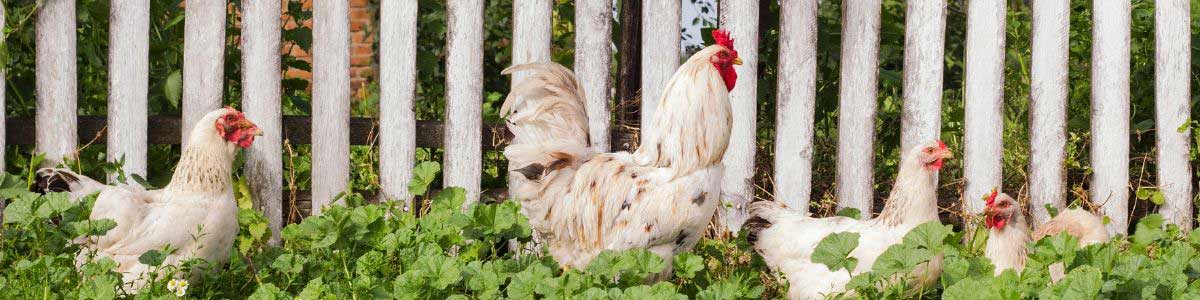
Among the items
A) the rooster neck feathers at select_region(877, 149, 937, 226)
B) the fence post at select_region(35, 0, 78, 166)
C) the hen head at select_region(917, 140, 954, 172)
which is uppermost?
the fence post at select_region(35, 0, 78, 166)

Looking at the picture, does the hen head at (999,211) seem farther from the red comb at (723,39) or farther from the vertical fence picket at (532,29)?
the vertical fence picket at (532,29)

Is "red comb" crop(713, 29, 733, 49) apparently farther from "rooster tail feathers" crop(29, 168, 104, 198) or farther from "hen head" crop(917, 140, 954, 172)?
"rooster tail feathers" crop(29, 168, 104, 198)

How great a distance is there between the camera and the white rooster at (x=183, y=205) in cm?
447

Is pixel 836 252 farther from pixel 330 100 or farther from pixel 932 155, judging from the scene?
pixel 330 100

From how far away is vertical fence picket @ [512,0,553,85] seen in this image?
16.6 ft

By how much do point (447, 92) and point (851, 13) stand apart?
1486 mm

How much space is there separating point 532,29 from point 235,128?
3.62ft

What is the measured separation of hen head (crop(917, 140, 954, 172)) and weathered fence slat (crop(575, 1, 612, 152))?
115 centimetres

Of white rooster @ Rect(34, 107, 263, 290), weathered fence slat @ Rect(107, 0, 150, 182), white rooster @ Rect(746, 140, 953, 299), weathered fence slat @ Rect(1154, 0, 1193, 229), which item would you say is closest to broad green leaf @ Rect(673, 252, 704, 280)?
white rooster @ Rect(746, 140, 953, 299)

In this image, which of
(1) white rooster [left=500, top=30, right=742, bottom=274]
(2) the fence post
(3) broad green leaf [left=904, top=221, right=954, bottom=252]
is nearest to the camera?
(3) broad green leaf [left=904, top=221, right=954, bottom=252]

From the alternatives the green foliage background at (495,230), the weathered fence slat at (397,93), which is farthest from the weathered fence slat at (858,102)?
the weathered fence slat at (397,93)

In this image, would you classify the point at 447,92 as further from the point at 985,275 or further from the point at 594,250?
the point at 985,275

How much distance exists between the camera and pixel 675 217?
4395 mm

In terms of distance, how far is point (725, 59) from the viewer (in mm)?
4594
